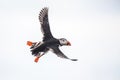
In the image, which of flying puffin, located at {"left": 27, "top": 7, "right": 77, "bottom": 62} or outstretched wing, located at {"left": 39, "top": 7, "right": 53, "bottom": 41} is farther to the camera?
outstretched wing, located at {"left": 39, "top": 7, "right": 53, "bottom": 41}

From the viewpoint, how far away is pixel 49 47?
620 cm

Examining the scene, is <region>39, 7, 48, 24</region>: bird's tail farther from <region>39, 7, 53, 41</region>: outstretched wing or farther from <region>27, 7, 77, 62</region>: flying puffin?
<region>27, 7, 77, 62</region>: flying puffin

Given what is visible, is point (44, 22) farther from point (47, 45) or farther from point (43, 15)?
point (47, 45)

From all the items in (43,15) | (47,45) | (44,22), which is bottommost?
(47,45)

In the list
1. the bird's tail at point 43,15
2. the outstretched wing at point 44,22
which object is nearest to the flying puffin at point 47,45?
the outstretched wing at point 44,22

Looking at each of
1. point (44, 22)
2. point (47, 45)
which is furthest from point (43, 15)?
point (47, 45)

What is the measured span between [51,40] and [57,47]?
21 centimetres

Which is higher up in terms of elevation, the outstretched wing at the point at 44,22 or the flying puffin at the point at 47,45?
the outstretched wing at the point at 44,22

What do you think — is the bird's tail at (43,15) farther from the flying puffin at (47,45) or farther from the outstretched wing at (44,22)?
the flying puffin at (47,45)

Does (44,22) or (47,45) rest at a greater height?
(44,22)

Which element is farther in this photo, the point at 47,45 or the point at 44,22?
the point at 44,22

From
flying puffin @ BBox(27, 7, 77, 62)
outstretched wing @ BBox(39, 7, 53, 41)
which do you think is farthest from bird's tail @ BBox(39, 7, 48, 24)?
flying puffin @ BBox(27, 7, 77, 62)

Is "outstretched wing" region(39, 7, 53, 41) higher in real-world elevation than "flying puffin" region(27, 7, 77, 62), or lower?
higher

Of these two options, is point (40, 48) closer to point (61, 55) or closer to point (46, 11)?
point (61, 55)
